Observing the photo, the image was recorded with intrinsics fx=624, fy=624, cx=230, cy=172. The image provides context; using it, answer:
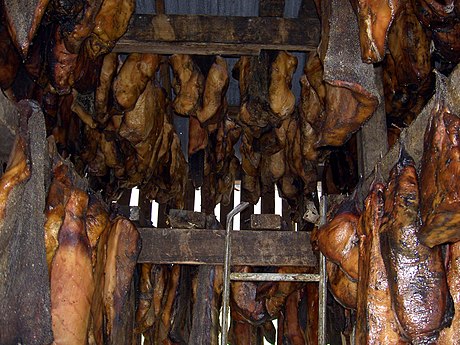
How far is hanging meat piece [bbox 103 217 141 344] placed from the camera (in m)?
3.77

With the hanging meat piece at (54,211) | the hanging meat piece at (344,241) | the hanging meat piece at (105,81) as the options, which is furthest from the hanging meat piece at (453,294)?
the hanging meat piece at (105,81)

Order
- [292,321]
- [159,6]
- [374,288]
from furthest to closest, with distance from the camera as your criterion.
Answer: [292,321], [159,6], [374,288]

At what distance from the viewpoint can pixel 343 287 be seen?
3594mm

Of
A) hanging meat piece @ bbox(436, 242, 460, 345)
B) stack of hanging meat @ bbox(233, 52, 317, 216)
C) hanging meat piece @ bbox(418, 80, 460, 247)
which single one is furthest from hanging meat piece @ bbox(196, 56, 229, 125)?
hanging meat piece @ bbox(436, 242, 460, 345)

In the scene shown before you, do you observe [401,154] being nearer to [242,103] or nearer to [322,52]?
[322,52]

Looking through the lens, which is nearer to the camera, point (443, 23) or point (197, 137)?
point (443, 23)

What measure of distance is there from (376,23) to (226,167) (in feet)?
14.1

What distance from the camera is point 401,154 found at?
2.89 metres

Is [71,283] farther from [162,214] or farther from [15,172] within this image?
[162,214]

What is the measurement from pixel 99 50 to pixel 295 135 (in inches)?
98.3

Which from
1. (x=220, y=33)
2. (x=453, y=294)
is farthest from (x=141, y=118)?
(x=453, y=294)

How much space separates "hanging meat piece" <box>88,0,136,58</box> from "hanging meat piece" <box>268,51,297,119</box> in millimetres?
1439

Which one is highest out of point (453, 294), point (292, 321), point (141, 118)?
point (141, 118)

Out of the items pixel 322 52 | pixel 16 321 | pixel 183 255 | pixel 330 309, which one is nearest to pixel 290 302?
pixel 330 309
